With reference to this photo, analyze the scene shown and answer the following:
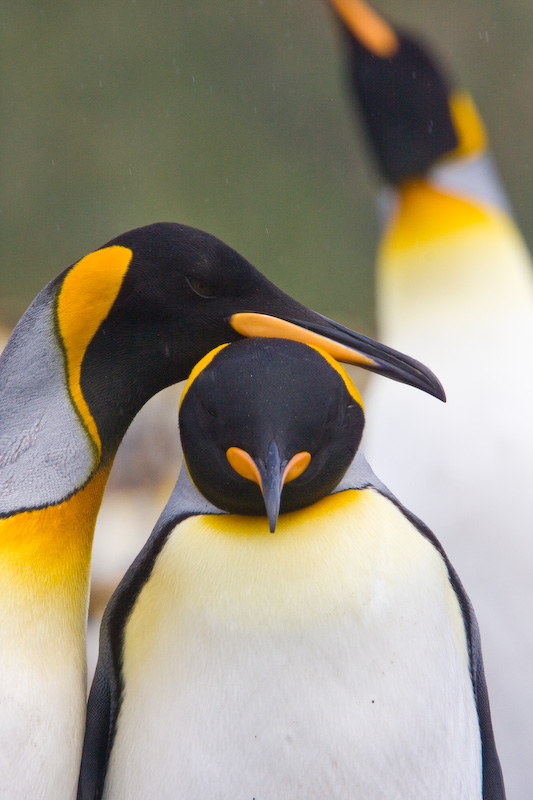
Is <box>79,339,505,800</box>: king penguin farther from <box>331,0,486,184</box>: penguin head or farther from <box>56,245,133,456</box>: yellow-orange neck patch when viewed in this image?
<box>331,0,486,184</box>: penguin head

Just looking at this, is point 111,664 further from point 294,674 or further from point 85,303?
point 85,303

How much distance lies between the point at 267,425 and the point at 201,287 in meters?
0.24

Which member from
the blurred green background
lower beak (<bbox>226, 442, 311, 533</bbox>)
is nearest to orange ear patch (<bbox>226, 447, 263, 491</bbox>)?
lower beak (<bbox>226, 442, 311, 533</bbox>)

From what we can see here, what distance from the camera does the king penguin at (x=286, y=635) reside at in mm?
801

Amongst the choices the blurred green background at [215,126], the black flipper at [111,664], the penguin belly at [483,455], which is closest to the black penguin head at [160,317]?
the black flipper at [111,664]

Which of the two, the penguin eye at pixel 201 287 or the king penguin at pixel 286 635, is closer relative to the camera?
the king penguin at pixel 286 635

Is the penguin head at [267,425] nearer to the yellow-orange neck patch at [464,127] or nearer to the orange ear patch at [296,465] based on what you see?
the orange ear patch at [296,465]

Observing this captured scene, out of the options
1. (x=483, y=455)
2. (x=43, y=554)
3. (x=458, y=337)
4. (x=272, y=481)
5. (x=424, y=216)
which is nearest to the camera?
(x=272, y=481)

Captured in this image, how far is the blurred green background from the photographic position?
4820 millimetres

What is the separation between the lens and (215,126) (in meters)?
4.97

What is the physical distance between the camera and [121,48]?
16.5ft

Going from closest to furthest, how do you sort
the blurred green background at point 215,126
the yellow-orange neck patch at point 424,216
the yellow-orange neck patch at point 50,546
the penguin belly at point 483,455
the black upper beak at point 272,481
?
the black upper beak at point 272,481 → the yellow-orange neck patch at point 50,546 → the penguin belly at point 483,455 → the yellow-orange neck patch at point 424,216 → the blurred green background at point 215,126

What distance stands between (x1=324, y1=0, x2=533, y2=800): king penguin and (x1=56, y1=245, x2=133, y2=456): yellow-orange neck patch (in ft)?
2.23

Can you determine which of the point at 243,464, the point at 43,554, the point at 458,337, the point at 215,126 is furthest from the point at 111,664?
the point at 215,126
